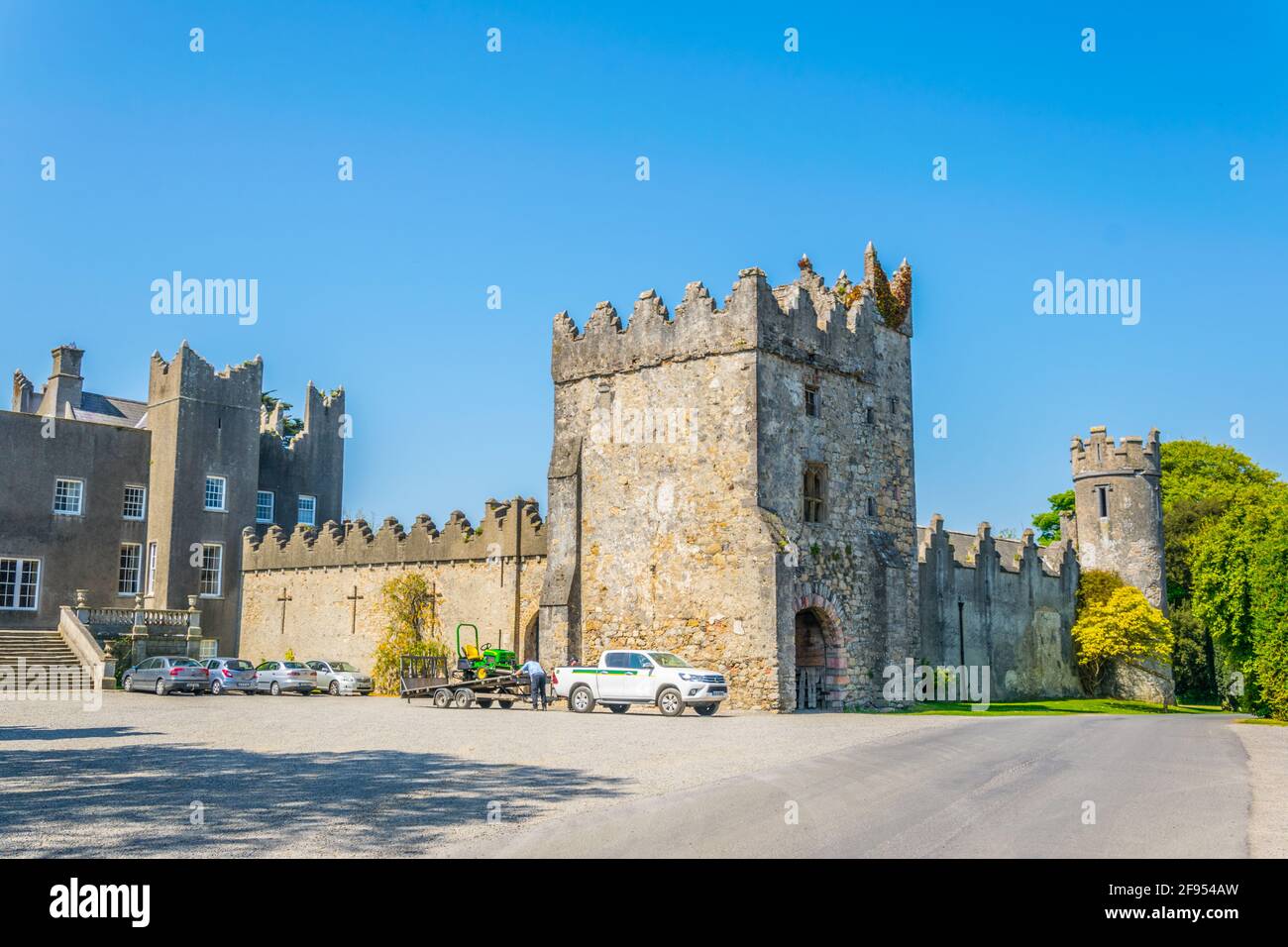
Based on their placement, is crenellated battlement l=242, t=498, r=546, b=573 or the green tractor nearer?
the green tractor

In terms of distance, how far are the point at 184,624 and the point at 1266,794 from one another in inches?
1524

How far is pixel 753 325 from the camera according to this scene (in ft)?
98.2

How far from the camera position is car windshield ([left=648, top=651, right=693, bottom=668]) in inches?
1053

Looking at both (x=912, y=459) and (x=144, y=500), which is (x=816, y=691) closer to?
(x=912, y=459)

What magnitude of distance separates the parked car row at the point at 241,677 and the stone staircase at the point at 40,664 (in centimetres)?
158

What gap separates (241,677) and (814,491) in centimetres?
Result: 2043

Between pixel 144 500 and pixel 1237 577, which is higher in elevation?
pixel 144 500

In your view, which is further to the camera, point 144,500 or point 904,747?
point 144,500

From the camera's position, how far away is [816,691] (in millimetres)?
31234

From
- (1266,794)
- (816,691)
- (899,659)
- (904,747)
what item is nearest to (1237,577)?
(899,659)

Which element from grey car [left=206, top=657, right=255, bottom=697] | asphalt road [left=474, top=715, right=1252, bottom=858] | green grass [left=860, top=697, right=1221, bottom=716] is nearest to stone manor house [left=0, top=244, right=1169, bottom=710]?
green grass [left=860, top=697, right=1221, bottom=716]

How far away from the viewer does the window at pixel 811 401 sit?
3172cm

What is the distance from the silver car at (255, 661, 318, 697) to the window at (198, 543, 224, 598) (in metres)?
8.87

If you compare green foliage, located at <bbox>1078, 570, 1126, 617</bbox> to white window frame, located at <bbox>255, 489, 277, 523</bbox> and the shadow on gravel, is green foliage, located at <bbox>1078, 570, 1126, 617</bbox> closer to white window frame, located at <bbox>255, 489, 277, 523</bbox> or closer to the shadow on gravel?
white window frame, located at <bbox>255, 489, 277, 523</bbox>
